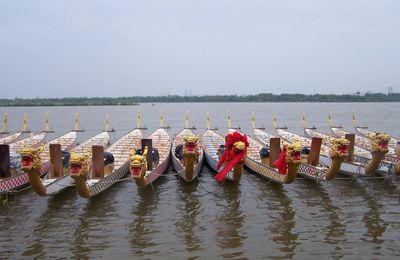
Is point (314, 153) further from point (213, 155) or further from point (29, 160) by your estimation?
point (29, 160)

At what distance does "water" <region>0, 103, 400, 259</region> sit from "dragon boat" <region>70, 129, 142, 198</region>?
656 millimetres

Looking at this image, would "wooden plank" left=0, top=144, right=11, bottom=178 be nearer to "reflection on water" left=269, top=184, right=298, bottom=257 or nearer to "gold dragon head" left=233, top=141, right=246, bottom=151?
"gold dragon head" left=233, top=141, right=246, bottom=151

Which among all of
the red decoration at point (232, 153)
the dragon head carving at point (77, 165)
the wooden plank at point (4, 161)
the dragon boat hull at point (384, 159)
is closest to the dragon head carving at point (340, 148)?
the red decoration at point (232, 153)

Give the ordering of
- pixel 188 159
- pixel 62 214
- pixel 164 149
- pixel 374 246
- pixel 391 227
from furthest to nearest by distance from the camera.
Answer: pixel 164 149, pixel 188 159, pixel 62 214, pixel 391 227, pixel 374 246

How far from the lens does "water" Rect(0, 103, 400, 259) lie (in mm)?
10922

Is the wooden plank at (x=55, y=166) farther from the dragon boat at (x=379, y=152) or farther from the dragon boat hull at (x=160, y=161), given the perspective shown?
the dragon boat at (x=379, y=152)

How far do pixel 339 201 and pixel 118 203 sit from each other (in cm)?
823

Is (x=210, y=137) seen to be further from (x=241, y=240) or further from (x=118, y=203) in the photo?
(x=241, y=240)

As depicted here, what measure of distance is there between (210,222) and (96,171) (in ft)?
17.9

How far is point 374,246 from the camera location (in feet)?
36.3

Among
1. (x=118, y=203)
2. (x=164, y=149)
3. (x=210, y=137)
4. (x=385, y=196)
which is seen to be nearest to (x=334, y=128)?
(x=210, y=137)

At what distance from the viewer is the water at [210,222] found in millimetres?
10922

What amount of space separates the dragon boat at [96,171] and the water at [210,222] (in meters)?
0.66

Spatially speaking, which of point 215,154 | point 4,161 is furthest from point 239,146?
point 4,161
